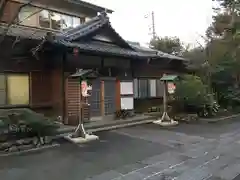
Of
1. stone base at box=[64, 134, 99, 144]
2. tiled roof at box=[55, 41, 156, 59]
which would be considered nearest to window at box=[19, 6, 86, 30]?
tiled roof at box=[55, 41, 156, 59]

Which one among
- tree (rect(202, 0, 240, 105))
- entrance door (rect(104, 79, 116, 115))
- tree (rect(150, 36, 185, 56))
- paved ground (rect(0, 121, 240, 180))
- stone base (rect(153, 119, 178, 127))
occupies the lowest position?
paved ground (rect(0, 121, 240, 180))

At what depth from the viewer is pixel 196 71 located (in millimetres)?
19219

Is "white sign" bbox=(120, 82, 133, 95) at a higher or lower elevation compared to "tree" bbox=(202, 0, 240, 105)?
lower

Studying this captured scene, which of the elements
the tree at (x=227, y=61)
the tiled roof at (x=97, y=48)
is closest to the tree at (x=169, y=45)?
the tree at (x=227, y=61)

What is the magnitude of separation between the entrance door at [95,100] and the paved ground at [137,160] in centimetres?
274

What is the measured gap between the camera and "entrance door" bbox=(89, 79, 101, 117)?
13108mm

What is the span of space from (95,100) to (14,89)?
3.75 metres

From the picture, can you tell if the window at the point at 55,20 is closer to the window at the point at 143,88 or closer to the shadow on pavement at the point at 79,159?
the window at the point at 143,88

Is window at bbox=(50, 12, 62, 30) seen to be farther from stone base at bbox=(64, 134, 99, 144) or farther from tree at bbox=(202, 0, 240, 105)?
tree at bbox=(202, 0, 240, 105)

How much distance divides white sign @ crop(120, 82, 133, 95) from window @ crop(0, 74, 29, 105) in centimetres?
514

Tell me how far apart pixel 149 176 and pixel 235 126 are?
347 inches

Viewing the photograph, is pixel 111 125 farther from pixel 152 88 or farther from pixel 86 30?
pixel 152 88

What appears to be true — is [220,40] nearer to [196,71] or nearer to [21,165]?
[196,71]

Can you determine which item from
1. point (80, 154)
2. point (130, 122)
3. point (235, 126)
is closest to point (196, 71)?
point (235, 126)
